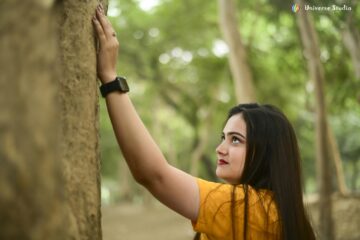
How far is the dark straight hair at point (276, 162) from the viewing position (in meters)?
2.09

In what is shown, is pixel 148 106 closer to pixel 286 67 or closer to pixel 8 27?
pixel 286 67

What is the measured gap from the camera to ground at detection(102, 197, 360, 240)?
824cm

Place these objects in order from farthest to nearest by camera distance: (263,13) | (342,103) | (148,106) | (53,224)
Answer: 1. (148,106)
2. (263,13)
3. (342,103)
4. (53,224)

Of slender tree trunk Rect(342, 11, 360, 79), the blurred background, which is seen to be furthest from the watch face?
the blurred background

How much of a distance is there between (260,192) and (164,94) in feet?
54.4

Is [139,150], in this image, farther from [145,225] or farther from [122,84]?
[145,225]

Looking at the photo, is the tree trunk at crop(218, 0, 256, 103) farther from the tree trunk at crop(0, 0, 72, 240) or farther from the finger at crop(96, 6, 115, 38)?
the tree trunk at crop(0, 0, 72, 240)

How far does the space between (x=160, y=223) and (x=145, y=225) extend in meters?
0.50

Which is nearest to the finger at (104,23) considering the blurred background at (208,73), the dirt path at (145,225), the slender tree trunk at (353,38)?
the slender tree trunk at (353,38)

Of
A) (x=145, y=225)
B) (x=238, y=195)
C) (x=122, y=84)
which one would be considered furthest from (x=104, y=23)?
(x=145, y=225)

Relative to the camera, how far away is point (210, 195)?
1942 millimetres

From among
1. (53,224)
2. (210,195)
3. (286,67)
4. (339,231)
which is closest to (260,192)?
(210,195)

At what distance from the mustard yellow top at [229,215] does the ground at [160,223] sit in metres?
6.67

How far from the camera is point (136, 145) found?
5.93 feet
